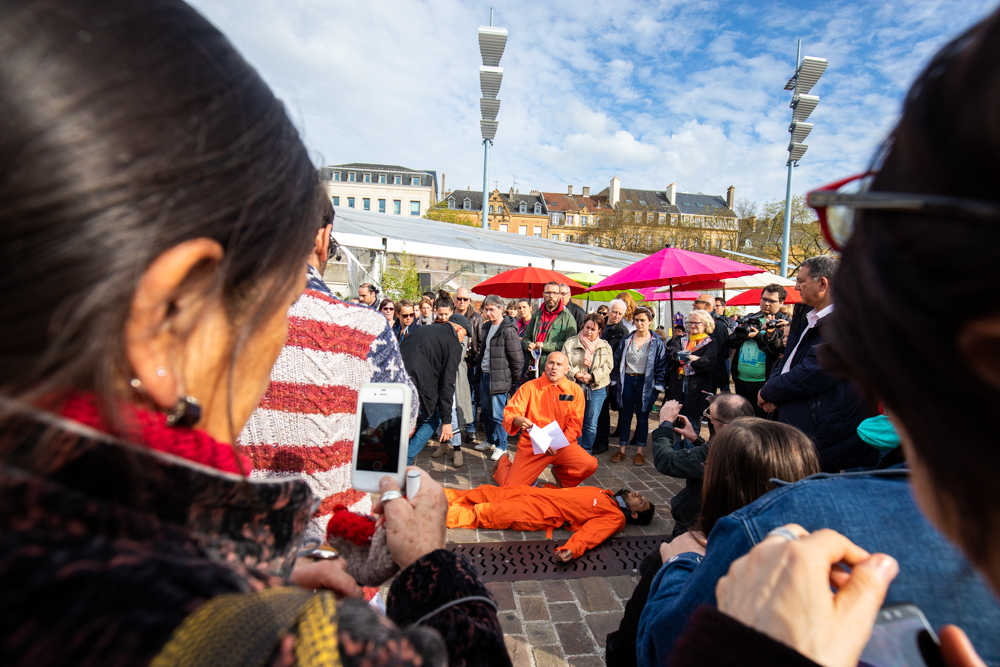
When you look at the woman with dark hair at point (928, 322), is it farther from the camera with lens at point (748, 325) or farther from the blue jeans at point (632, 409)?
the blue jeans at point (632, 409)

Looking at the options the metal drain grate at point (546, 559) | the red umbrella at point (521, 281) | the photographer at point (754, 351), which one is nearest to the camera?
the metal drain grate at point (546, 559)

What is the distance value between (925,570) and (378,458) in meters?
1.26

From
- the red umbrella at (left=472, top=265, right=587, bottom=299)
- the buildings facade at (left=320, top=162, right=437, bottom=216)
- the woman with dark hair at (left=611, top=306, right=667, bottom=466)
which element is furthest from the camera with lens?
the buildings facade at (left=320, top=162, right=437, bottom=216)

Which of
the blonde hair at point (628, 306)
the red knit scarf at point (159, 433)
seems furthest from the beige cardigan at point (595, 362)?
the red knit scarf at point (159, 433)

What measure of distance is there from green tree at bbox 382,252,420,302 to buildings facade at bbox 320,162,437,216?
159 ft

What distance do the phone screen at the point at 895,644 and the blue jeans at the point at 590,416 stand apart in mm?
5799

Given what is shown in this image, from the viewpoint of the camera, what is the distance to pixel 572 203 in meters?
68.3

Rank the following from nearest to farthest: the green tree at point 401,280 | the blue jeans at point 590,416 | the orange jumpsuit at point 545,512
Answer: the orange jumpsuit at point 545,512
the blue jeans at point 590,416
the green tree at point 401,280

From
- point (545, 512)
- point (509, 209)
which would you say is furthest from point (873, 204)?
point (509, 209)

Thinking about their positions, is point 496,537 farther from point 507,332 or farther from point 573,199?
point 573,199

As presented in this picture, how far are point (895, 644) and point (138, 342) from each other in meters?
1.13

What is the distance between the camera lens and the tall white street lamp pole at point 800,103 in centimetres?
1347

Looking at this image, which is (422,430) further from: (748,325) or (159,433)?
(159,433)

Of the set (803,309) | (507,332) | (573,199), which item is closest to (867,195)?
(803,309)
